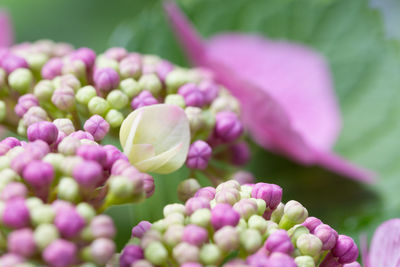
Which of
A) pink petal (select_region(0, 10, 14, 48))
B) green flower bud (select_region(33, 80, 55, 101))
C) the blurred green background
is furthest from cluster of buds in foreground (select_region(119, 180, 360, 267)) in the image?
pink petal (select_region(0, 10, 14, 48))

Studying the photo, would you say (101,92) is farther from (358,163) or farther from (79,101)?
(358,163)

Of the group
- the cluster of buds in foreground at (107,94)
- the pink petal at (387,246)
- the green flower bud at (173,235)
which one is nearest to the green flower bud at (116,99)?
the cluster of buds in foreground at (107,94)

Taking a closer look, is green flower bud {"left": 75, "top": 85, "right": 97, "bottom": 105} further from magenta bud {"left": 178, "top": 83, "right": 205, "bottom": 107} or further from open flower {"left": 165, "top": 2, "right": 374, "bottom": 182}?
open flower {"left": 165, "top": 2, "right": 374, "bottom": 182}

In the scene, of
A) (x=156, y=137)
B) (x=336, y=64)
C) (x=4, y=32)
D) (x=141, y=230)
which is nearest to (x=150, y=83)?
(x=156, y=137)

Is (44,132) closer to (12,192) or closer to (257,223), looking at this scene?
(12,192)

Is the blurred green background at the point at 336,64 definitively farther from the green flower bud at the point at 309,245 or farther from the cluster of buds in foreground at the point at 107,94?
the green flower bud at the point at 309,245

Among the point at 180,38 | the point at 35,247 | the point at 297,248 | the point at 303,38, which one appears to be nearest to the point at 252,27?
the point at 303,38

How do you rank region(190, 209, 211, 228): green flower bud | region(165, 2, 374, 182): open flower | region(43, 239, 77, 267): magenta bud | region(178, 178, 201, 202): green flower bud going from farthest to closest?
region(165, 2, 374, 182): open flower < region(178, 178, 201, 202): green flower bud < region(190, 209, 211, 228): green flower bud < region(43, 239, 77, 267): magenta bud
